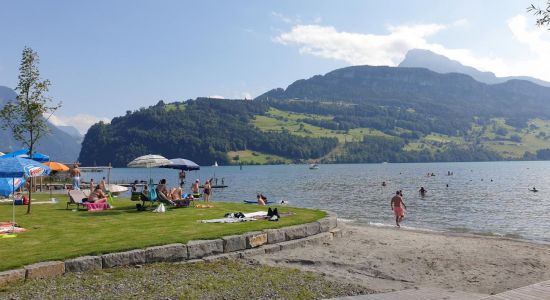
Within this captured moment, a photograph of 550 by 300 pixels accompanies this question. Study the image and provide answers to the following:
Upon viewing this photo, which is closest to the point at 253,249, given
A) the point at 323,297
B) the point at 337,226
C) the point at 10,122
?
the point at 323,297

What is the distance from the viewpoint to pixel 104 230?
14789 mm

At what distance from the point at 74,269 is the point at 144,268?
1.63 metres

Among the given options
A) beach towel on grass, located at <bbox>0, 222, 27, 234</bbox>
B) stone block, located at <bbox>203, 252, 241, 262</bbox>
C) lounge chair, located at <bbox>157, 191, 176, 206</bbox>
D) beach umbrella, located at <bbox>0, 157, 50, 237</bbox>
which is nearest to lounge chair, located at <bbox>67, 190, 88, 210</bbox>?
lounge chair, located at <bbox>157, 191, 176, 206</bbox>

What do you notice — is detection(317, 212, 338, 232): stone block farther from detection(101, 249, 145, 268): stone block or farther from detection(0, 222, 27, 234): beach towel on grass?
detection(0, 222, 27, 234): beach towel on grass

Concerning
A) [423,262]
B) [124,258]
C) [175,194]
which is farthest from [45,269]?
[175,194]

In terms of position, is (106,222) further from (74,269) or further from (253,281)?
(253,281)

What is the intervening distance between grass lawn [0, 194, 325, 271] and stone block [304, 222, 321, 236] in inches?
19.0

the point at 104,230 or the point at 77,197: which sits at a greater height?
the point at 77,197

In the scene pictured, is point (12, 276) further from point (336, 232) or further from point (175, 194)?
point (175, 194)

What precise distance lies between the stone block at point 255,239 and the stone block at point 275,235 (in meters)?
0.22

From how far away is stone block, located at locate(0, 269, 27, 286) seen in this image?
9.18m

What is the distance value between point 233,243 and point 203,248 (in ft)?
3.79

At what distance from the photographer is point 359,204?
157 feet

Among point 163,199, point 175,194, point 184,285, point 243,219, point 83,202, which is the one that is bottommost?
point 184,285
